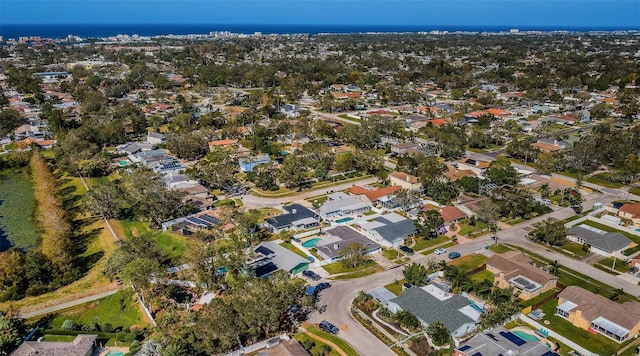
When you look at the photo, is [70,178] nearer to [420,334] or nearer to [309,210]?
[309,210]

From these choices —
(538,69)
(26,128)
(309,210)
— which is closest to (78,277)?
(309,210)

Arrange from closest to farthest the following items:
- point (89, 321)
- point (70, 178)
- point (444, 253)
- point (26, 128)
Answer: point (89, 321), point (444, 253), point (70, 178), point (26, 128)

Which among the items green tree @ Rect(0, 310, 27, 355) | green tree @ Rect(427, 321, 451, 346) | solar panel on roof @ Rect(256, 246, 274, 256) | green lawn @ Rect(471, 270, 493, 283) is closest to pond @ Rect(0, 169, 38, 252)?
green tree @ Rect(0, 310, 27, 355)

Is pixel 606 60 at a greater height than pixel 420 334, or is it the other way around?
pixel 606 60

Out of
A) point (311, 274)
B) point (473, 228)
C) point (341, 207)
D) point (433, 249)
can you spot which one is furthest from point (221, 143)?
point (473, 228)

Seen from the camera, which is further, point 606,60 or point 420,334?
point 606,60

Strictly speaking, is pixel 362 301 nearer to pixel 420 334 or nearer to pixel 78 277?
pixel 420 334

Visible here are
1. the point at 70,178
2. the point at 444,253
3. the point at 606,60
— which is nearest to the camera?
the point at 444,253

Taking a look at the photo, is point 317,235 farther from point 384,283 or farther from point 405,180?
point 405,180

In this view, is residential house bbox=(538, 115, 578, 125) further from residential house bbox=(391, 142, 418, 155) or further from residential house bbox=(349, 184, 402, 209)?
residential house bbox=(349, 184, 402, 209)
